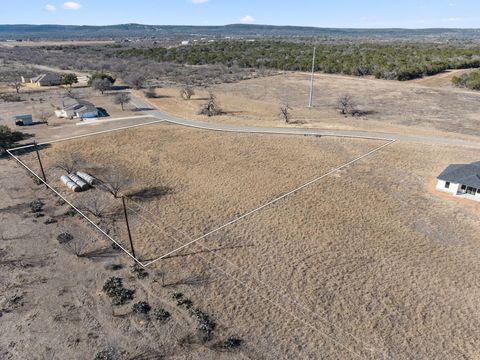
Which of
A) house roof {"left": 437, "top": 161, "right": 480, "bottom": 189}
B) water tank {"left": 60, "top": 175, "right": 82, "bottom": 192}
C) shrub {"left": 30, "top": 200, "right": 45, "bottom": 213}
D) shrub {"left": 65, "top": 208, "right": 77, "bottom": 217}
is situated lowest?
shrub {"left": 65, "top": 208, "right": 77, "bottom": 217}

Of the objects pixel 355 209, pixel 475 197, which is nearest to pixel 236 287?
pixel 355 209

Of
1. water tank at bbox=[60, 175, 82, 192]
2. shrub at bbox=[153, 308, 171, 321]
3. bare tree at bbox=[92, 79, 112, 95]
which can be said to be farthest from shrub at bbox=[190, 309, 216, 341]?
bare tree at bbox=[92, 79, 112, 95]

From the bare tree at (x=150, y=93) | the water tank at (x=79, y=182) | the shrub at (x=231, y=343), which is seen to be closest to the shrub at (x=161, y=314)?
the shrub at (x=231, y=343)

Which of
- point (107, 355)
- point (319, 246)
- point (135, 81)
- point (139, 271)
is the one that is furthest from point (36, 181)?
point (135, 81)

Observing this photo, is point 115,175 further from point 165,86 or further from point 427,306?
point 165,86

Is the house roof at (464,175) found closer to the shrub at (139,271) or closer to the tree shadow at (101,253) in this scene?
the shrub at (139,271)

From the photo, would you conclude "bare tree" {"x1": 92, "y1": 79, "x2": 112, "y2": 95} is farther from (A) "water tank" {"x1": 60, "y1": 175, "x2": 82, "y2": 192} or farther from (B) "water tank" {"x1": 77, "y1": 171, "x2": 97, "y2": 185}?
(A) "water tank" {"x1": 60, "y1": 175, "x2": 82, "y2": 192}

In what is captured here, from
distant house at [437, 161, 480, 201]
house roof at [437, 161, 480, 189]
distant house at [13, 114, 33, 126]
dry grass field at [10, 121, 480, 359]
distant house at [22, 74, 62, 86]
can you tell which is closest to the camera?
dry grass field at [10, 121, 480, 359]
